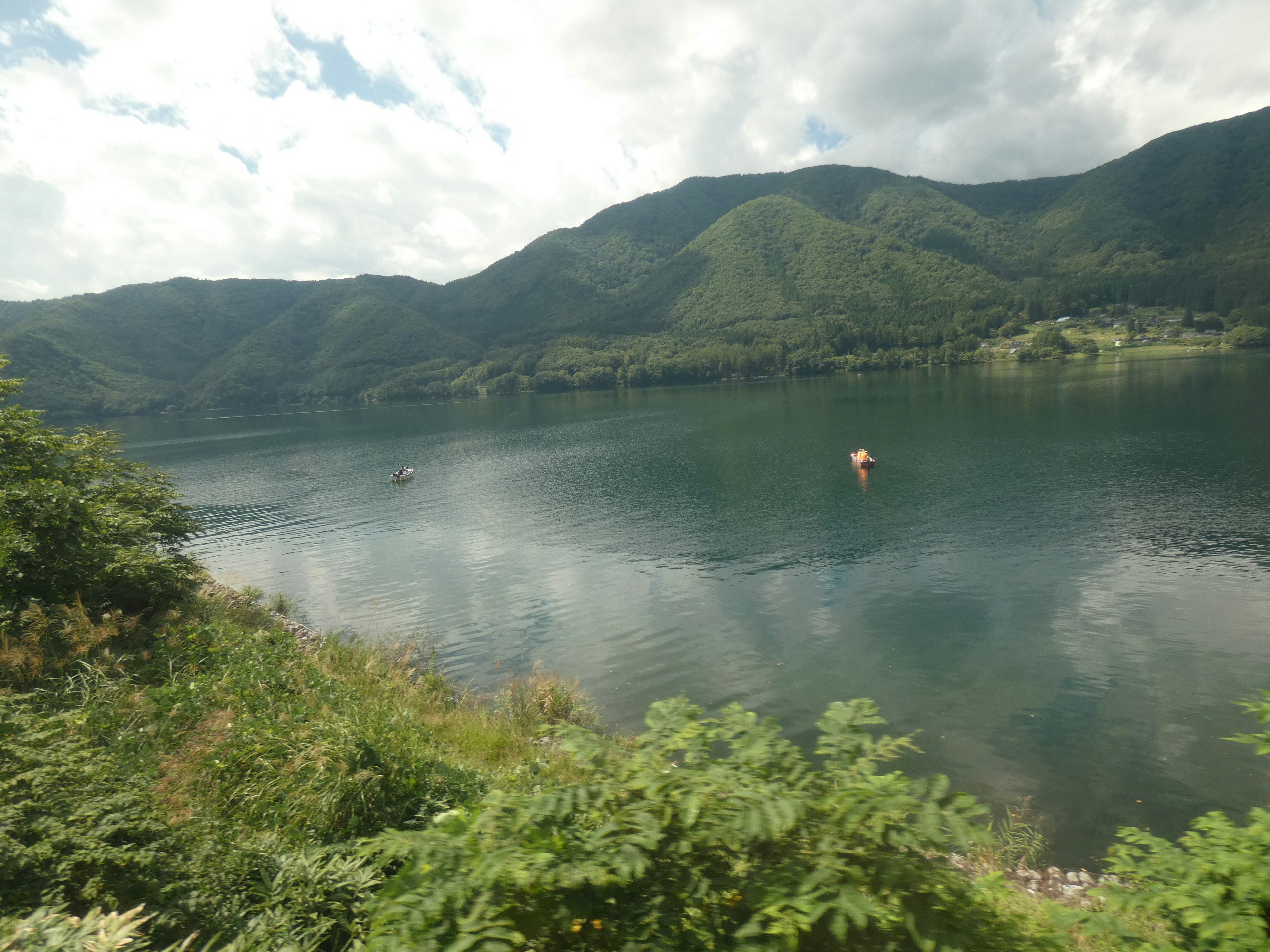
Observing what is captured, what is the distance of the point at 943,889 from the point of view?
381cm

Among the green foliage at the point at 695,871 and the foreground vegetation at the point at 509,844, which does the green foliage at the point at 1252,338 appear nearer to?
the foreground vegetation at the point at 509,844

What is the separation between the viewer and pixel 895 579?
96.2ft

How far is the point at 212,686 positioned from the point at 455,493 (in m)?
48.5

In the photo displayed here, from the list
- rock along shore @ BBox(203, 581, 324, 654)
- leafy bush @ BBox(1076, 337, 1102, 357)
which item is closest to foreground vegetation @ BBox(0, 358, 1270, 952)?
rock along shore @ BBox(203, 581, 324, 654)

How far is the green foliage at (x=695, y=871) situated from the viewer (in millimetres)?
3557

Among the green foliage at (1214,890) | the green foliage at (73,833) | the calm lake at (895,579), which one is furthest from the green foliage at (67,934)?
the calm lake at (895,579)

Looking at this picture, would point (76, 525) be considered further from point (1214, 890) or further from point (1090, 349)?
point (1090, 349)

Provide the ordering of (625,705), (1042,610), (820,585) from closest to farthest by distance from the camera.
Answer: (625,705), (1042,610), (820,585)

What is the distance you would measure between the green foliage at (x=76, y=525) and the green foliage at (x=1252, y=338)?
774 ft

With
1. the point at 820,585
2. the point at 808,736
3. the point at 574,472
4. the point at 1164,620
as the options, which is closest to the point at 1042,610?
the point at 1164,620

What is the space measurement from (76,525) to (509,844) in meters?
18.9

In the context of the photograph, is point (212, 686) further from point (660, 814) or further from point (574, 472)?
point (574, 472)

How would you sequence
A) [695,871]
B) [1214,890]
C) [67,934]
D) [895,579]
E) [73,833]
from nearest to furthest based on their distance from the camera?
[695,871]
[67,934]
[1214,890]
[73,833]
[895,579]

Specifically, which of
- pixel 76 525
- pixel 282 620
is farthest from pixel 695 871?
pixel 282 620
